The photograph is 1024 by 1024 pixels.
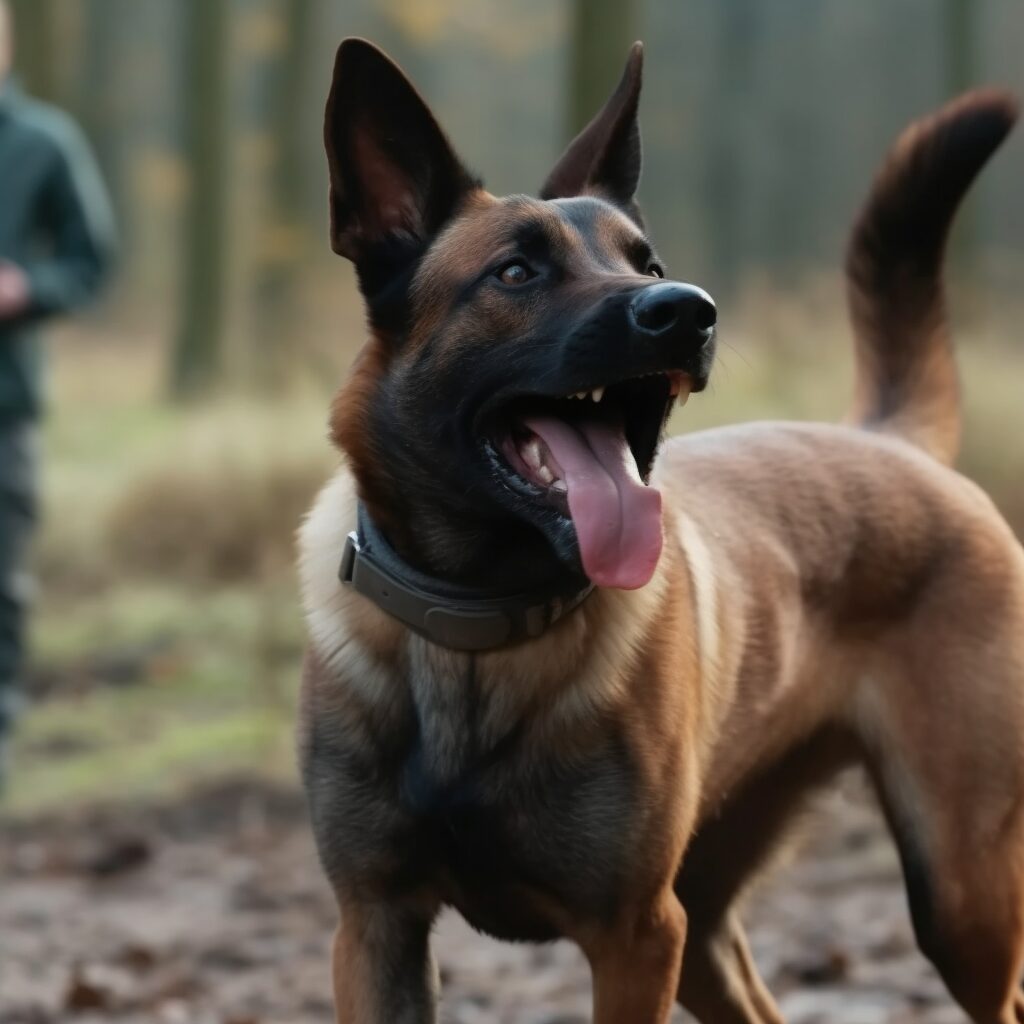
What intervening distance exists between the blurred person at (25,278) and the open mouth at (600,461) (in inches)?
152

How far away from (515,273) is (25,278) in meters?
3.77

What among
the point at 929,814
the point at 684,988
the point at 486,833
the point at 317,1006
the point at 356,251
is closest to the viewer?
the point at 486,833

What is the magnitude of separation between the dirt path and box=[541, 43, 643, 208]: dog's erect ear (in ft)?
4.59

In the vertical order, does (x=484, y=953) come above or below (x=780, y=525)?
below

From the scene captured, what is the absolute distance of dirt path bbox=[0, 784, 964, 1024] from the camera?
4.34 m

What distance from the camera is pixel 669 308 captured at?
2629 millimetres

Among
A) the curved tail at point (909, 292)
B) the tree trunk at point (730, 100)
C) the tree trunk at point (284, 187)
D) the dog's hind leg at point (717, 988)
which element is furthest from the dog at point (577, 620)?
the tree trunk at point (730, 100)

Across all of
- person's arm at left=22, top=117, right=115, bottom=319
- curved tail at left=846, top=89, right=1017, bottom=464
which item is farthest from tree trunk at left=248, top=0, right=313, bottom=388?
curved tail at left=846, top=89, right=1017, bottom=464

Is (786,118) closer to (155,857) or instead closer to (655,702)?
(155,857)

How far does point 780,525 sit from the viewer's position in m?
3.55

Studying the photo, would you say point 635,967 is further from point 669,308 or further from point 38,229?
point 38,229

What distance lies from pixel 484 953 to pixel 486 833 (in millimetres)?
2151

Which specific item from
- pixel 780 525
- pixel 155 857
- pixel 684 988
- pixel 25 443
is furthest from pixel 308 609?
pixel 25 443

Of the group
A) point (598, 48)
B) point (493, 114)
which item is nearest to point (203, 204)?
point (598, 48)
